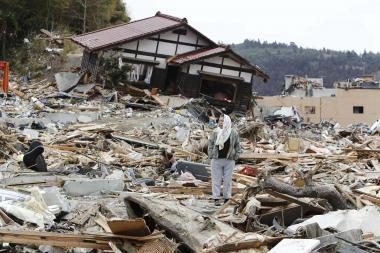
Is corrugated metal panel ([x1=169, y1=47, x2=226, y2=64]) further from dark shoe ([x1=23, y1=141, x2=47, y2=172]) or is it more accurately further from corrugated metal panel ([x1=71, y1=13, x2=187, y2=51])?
dark shoe ([x1=23, y1=141, x2=47, y2=172])

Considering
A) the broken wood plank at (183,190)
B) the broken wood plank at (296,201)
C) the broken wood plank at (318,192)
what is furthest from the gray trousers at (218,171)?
the broken wood plank at (296,201)

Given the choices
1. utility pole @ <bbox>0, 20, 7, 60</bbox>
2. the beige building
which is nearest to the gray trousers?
utility pole @ <bbox>0, 20, 7, 60</bbox>

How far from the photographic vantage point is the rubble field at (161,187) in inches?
216

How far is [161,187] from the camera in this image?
32.5ft

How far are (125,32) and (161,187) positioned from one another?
66.7 feet

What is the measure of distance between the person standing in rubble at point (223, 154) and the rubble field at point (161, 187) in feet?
0.81

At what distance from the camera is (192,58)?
27969mm

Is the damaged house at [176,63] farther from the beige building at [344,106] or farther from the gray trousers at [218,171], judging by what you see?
the gray trousers at [218,171]

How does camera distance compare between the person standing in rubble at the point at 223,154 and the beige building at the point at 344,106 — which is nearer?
the person standing in rubble at the point at 223,154

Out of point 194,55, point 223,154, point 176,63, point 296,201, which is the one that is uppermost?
point 194,55

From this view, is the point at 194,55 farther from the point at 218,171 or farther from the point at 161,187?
the point at 218,171

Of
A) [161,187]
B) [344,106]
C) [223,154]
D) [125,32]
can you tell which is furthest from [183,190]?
[344,106]

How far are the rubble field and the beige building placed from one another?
19675 millimetres

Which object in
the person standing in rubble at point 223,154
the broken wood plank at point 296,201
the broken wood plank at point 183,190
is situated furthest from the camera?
the broken wood plank at point 183,190
